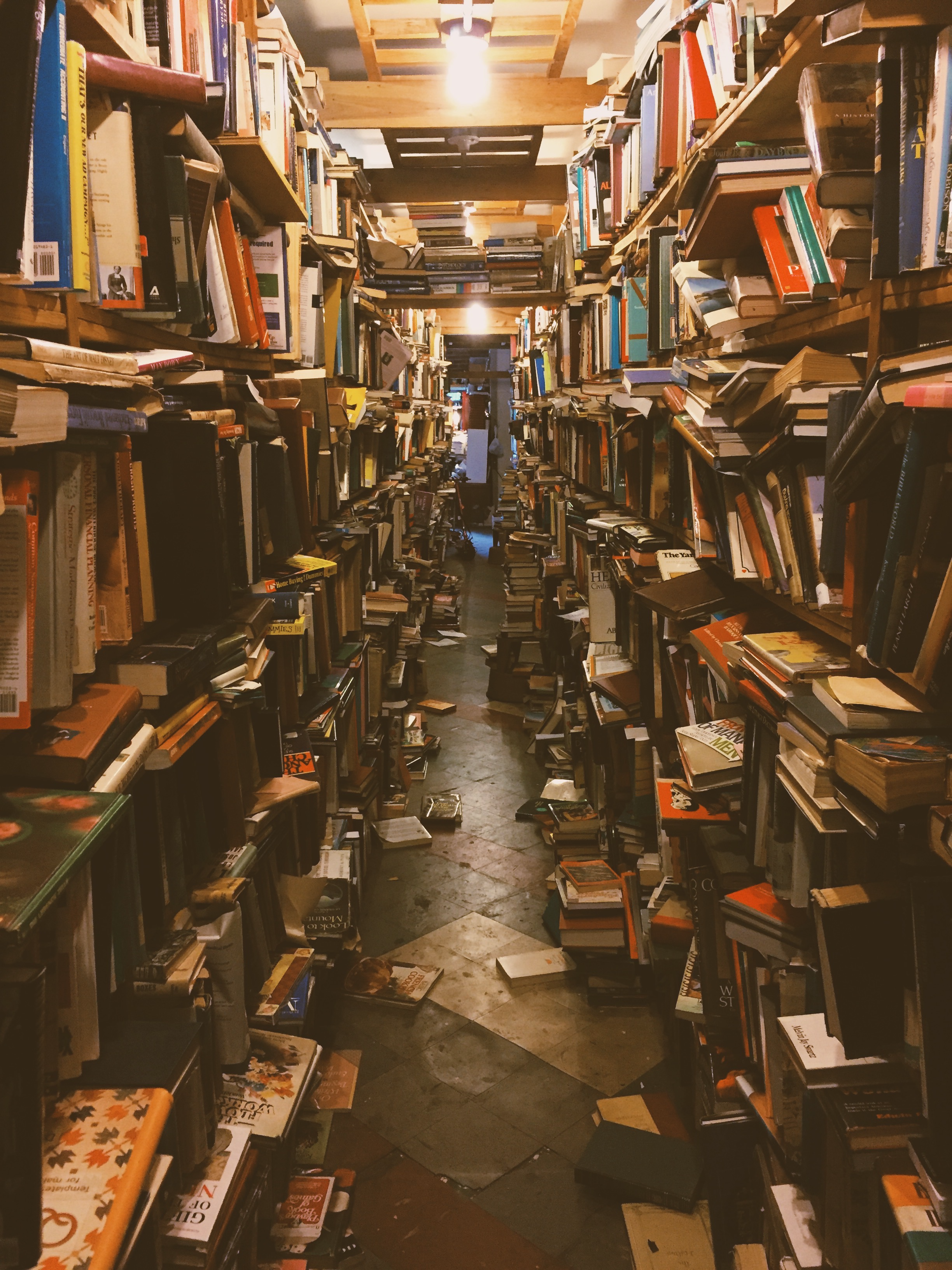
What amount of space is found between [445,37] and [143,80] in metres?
2.67

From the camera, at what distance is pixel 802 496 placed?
1.36 metres

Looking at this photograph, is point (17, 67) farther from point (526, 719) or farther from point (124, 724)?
point (526, 719)

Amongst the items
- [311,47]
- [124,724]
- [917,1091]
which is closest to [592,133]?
[311,47]

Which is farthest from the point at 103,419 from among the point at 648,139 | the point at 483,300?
the point at 483,300

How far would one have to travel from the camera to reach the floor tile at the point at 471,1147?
88.0 inches

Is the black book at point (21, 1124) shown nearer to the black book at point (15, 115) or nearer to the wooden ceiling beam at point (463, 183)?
the black book at point (15, 115)

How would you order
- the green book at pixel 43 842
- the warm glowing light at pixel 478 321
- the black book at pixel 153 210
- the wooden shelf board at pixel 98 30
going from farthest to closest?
the warm glowing light at pixel 478 321
the black book at pixel 153 210
the wooden shelf board at pixel 98 30
the green book at pixel 43 842

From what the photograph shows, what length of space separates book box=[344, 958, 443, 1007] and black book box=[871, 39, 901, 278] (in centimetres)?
254

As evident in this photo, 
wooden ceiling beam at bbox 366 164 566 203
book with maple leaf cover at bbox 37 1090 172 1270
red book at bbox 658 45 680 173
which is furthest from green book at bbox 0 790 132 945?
wooden ceiling beam at bbox 366 164 566 203

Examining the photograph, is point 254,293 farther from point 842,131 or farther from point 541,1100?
point 541,1100

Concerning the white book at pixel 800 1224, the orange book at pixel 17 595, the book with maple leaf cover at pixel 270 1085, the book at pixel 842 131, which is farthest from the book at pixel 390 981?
the book at pixel 842 131

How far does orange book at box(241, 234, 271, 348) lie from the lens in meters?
1.89

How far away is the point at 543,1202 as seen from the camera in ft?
7.02

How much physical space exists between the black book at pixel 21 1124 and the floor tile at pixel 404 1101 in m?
1.68
